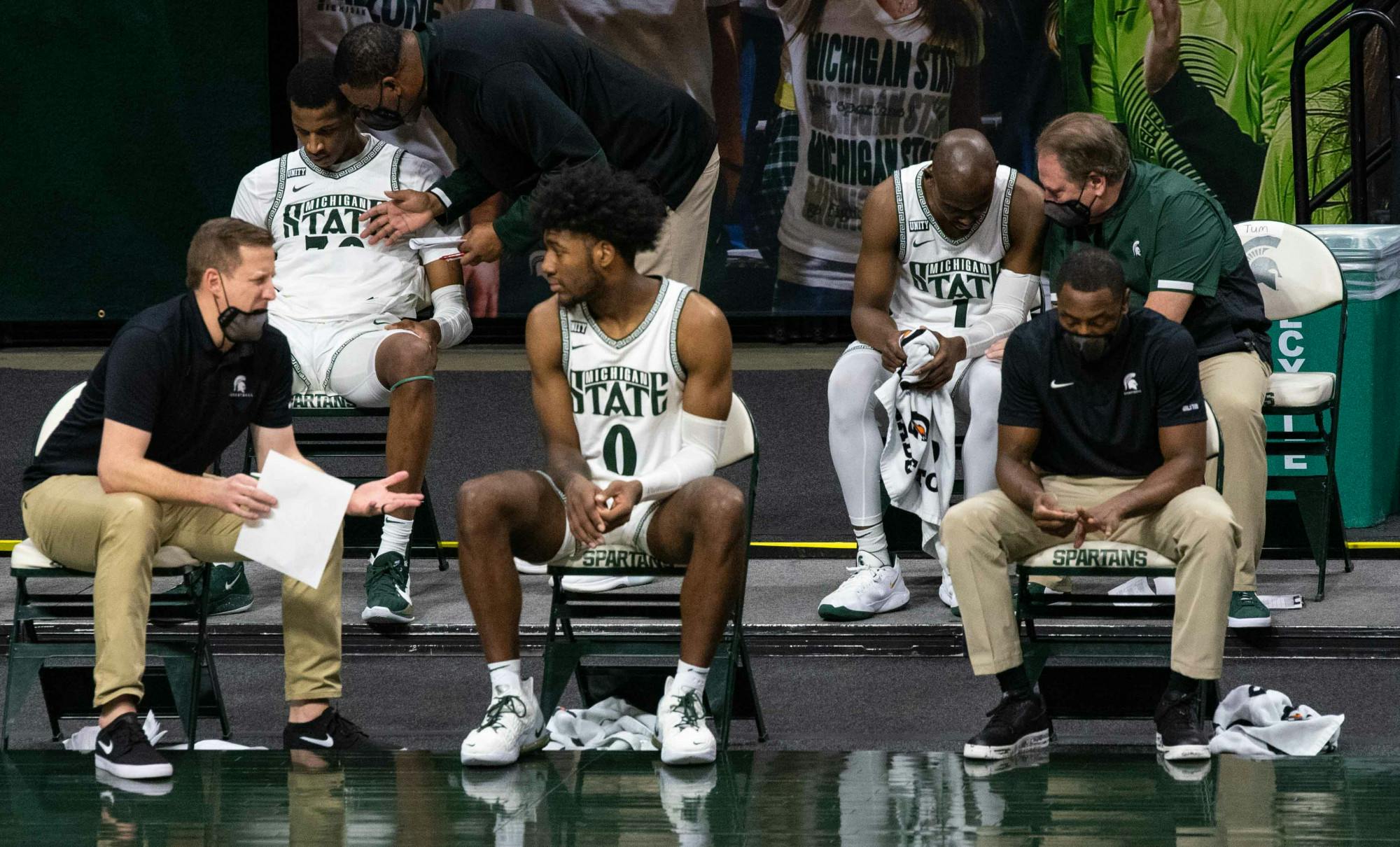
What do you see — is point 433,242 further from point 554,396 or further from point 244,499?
point 244,499

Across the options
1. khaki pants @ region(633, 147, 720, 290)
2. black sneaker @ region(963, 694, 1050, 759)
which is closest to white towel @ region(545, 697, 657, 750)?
black sneaker @ region(963, 694, 1050, 759)

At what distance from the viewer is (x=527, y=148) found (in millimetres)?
4516

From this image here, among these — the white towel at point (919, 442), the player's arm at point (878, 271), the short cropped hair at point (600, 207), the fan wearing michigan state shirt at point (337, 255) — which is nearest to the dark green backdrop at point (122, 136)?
the fan wearing michigan state shirt at point (337, 255)

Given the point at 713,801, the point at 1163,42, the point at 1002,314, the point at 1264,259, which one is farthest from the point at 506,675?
the point at 1163,42

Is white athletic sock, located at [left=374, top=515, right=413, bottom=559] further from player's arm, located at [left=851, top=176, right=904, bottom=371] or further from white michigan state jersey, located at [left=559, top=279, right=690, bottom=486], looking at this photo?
player's arm, located at [left=851, top=176, right=904, bottom=371]

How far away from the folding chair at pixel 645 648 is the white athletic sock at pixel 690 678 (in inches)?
4.3

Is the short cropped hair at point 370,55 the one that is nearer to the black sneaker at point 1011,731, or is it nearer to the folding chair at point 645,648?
the folding chair at point 645,648

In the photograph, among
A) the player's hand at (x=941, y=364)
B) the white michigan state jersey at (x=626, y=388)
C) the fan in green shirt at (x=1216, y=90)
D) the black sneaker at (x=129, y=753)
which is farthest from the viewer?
the fan in green shirt at (x=1216, y=90)

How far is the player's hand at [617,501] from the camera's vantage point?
3.58 m

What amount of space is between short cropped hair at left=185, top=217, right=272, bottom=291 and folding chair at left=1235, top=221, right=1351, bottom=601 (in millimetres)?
2566

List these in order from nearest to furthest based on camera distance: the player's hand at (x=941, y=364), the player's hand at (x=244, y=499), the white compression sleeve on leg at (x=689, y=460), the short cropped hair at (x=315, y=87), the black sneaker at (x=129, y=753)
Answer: the black sneaker at (x=129, y=753)
the player's hand at (x=244, y=499)
the white compression sleeve on leg at (x=689, y=460)
the player's hand at (x=941, y=364)
the short cropped hair at (x=315, y=87)

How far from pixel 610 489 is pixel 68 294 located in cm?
568

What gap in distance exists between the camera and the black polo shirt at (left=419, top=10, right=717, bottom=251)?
175 inches

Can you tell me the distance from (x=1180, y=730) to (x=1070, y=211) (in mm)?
1395
